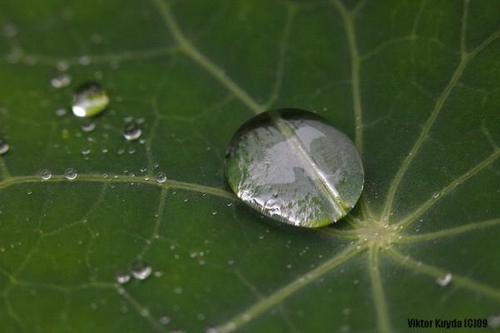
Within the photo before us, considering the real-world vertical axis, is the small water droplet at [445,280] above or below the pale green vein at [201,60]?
below

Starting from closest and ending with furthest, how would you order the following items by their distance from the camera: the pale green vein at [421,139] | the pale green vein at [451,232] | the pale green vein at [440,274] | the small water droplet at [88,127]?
the pale green vein at [440,274] < the pale green vein at [451,232] < the pale green vein at [421,139] < the small water droplet at [88,127]

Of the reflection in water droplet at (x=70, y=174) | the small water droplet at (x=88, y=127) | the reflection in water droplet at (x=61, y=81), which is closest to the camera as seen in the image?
the reflection in water droplet at (x=70, y=174)

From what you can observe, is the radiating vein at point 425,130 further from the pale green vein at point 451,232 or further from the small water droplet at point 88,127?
the small water droplet at point 88,127

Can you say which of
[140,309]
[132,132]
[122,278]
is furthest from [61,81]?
[140,309]

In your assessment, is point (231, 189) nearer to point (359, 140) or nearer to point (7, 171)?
point (359, 140)

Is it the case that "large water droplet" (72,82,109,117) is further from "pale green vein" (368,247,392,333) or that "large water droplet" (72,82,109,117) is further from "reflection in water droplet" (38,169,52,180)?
"pale green vein" (368,247,392,333)

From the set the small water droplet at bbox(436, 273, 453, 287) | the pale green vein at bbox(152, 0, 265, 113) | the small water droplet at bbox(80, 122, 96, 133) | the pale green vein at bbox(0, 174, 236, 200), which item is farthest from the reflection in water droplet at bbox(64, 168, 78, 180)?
the small water droplet at bbox(436, 273, 453, 287)

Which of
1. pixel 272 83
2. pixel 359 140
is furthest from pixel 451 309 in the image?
pixel 272 83

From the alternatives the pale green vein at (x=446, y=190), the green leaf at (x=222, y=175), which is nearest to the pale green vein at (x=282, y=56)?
the green leaf at (x=222, y=175)
